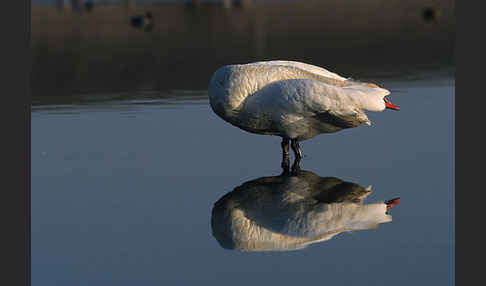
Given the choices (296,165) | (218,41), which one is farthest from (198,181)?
(218,41)

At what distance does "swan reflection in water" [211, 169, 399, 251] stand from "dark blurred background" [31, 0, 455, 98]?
818 cm

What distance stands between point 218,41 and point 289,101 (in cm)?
1781

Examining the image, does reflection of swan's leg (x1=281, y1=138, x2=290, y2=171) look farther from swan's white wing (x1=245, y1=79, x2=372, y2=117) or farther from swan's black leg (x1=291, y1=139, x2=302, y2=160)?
swan's white wing (x1=245, y1=79, x2=372, y2=117)

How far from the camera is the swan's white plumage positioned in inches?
355

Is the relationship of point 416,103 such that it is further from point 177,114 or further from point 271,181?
point 271,181

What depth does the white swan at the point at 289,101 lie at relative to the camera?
9016mm

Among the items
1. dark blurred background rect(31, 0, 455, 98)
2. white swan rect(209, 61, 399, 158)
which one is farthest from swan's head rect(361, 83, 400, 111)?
dark blurred background rect(31, 0, 455, 98)

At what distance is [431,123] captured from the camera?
11.0 metres

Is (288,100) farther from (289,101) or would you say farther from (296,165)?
(296,165)

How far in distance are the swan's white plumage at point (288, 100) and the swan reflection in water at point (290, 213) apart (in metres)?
0.86

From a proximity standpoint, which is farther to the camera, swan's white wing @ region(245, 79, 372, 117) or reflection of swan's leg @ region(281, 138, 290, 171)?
reflection of swan's leg @ region(281, 138, 290, 171)

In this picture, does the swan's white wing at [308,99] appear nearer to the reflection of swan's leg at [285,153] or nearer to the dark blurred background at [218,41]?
the reflection of swan's leg at [285,153]

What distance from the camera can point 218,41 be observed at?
87.1 feet

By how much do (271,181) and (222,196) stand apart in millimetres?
759
